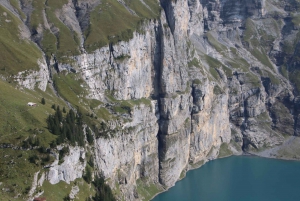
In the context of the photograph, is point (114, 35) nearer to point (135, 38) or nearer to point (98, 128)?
point (135, 38)

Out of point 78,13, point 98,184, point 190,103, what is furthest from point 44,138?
point 190,103

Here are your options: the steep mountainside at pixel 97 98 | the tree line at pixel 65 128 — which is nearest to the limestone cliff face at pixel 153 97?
the steep mountainside at pixel 97 98

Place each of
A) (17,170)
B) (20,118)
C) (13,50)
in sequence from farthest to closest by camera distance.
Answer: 1. (13,50)
2. (20,118)
3. (17,170)

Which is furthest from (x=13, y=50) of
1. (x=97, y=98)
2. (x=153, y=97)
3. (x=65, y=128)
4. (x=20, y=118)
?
(x=153, y=97)

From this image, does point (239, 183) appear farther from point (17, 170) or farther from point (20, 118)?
point (17, 170)

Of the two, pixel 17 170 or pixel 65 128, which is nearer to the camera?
pixel 17 170
